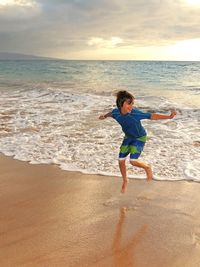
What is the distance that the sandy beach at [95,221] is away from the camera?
3.34 metres

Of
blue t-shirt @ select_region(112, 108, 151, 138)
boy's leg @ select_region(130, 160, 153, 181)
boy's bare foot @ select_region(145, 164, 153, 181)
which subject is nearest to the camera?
blue t-shirt @ select_region(112, 108, 151, 138)

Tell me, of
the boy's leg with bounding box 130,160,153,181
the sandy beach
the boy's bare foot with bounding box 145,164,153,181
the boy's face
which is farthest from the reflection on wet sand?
the boy's face

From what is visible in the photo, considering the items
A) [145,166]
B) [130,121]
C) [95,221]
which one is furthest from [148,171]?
[95,221]

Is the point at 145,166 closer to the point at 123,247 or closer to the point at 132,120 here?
the point at 132,120

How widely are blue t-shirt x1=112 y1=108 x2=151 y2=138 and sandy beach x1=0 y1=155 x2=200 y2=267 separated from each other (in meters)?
0.85

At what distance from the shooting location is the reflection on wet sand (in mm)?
3260

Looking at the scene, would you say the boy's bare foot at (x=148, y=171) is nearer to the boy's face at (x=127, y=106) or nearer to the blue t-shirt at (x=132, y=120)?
the blue t-shirt at (x=132, y=120)

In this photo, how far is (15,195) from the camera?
4809mm

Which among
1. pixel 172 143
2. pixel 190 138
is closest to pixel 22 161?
pixel 172 143

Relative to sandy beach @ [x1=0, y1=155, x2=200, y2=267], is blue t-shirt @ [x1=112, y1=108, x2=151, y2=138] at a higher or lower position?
higher

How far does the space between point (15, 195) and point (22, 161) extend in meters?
1.70

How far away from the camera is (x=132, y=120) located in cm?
475

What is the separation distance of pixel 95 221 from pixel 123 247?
0.65m

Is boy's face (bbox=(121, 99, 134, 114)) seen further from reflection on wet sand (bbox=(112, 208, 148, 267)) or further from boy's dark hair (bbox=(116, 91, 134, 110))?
reflection on wet sand (bbox=(112, 208, 148, 267))
